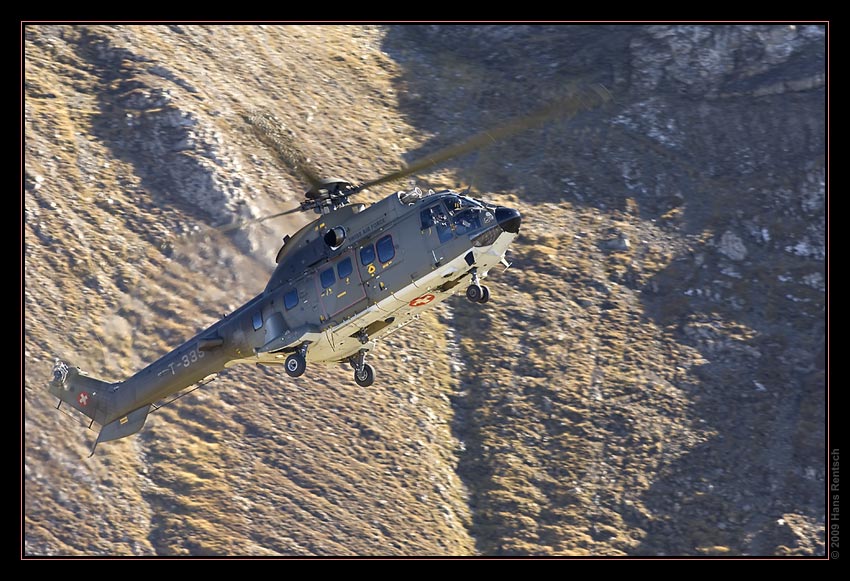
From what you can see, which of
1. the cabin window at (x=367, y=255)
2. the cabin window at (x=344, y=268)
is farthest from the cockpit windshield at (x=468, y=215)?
the cabin window at (x=344, y=268)

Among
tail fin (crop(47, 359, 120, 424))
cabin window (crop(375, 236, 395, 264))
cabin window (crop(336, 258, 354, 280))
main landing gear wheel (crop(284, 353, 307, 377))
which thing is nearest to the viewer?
cabin window (crop(375, 236, 395, 264))

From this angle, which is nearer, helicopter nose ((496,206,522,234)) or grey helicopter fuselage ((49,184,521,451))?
helicopter nose ((496,206,522,234))

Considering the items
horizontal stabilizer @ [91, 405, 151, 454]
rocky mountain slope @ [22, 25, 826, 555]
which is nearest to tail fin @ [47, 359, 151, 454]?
horizontal stabilizer @ [91, 405, 151, 454]

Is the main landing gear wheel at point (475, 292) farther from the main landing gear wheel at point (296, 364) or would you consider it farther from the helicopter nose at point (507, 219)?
the main landing gear wheel at point (296, 364)

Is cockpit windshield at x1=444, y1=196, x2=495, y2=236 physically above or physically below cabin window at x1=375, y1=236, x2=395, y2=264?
above

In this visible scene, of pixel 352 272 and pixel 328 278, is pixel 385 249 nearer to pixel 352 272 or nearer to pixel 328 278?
pixel 352 272

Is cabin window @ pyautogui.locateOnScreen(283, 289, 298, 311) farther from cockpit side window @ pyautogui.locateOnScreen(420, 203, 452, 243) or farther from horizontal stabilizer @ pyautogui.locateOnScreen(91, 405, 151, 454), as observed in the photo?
horizontal stabilizer @ pyautogui.locateOnScreen(91, 405, 151, 454)

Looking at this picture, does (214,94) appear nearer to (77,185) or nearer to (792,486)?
(77,185)
